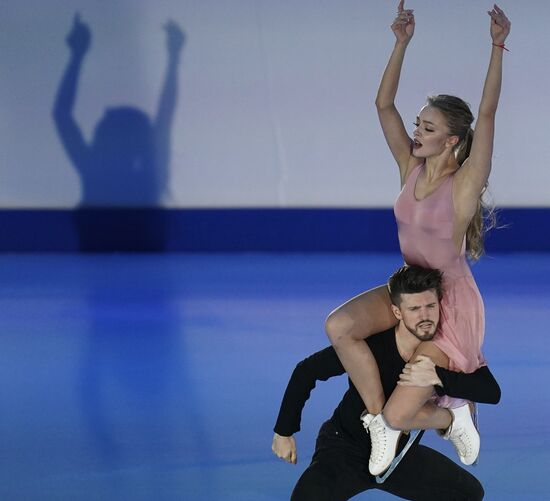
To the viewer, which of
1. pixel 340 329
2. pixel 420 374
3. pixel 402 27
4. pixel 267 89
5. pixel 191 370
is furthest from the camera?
pixel 267 89

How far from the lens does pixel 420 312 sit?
302 centimetres

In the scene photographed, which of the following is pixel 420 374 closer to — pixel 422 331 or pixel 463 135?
pixel 422 331

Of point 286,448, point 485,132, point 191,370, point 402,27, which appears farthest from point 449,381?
point 191,370

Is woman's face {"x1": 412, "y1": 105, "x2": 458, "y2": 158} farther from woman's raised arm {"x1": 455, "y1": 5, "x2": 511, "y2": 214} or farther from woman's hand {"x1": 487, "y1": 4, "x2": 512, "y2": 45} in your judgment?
woman's hand {"x1": 487, "y1": 4, "x2": 512, "y2": 45}

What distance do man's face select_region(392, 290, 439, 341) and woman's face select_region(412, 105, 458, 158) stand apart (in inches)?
15.5

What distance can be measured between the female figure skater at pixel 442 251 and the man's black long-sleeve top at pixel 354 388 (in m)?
0.05

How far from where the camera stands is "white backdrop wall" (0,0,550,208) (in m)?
8.38

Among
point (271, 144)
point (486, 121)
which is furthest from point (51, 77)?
point (486, 121)

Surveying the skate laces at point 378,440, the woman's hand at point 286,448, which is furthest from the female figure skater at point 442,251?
the woman's hand at point 286,448

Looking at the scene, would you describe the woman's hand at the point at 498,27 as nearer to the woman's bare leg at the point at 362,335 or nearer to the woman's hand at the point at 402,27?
the woman's hand at the point at 402,27

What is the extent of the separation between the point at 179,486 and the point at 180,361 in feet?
5.31

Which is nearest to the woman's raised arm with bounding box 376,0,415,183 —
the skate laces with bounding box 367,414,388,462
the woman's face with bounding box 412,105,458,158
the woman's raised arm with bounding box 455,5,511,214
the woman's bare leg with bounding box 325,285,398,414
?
the woman's face with bounding box 412,105,458,158

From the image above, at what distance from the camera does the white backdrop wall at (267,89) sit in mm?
8375

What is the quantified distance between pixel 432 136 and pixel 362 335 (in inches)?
21.6
